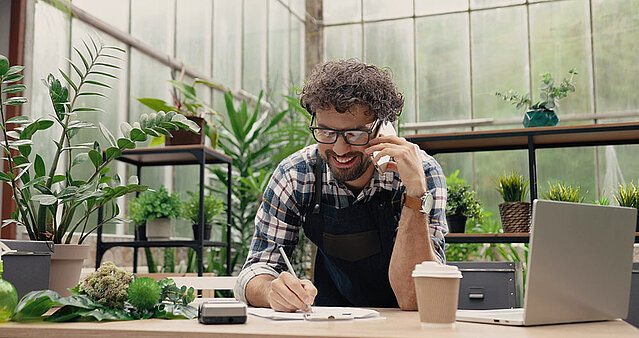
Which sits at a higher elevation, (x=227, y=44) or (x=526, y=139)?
(x=227, y=44)

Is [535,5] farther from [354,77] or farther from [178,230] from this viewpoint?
[354,77]

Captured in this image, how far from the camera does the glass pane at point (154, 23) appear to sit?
473 cm

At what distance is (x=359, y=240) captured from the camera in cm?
198

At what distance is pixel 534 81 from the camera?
23.3 ft

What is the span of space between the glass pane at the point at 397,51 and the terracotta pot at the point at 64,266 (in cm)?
608

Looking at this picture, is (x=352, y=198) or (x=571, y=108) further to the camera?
(x=571, y=108)

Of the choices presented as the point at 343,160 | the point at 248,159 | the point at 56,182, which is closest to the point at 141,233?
the point at 248,159

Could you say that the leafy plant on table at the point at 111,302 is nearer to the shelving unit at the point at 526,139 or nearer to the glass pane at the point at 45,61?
the shelving unit at the point at 526,139

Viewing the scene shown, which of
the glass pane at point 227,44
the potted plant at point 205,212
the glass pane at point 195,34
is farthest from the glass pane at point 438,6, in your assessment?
the potted plant at point 205,212

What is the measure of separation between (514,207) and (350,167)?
1.61 m

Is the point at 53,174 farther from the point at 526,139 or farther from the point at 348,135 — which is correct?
the point at 526,139

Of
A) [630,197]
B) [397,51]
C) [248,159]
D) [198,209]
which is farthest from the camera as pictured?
[397,51]

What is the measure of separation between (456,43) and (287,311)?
6.58m

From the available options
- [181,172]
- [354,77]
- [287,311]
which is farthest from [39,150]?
[287,311]
